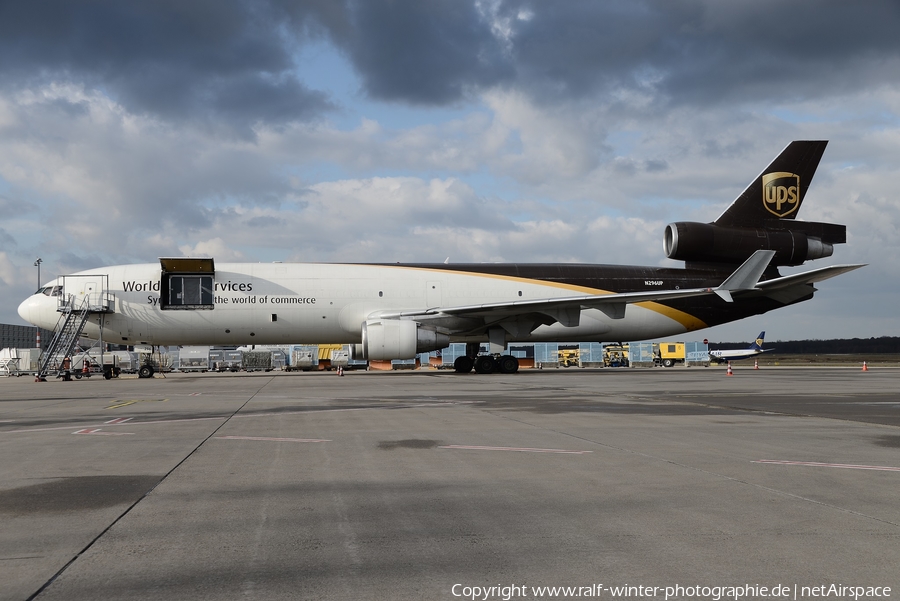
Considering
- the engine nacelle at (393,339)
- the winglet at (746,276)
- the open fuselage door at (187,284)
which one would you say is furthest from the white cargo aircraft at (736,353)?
the open fuselage door at (187,284)

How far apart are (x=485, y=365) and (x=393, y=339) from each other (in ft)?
18.0

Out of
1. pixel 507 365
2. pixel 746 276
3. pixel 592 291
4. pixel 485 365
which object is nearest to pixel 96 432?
pixel 485 365

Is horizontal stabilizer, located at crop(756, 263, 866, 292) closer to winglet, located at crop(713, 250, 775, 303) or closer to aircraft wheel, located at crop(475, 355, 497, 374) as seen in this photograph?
winglet, located at crop(713, 250, 775, 303)

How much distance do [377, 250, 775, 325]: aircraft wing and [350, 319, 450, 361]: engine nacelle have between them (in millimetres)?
1287

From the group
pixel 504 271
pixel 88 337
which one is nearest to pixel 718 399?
pixel 504 271

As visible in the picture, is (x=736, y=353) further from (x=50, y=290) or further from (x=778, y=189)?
(x=50, y=290)

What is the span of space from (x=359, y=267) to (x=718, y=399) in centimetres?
1903

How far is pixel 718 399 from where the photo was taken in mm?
16000

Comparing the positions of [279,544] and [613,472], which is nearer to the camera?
[279,544]

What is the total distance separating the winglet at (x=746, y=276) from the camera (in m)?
29.2

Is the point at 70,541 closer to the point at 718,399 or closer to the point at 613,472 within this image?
the point at 613,472

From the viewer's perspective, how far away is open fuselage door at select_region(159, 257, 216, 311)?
30.2 meters

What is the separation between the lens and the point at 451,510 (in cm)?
511

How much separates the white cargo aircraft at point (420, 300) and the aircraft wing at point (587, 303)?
0.06 m
